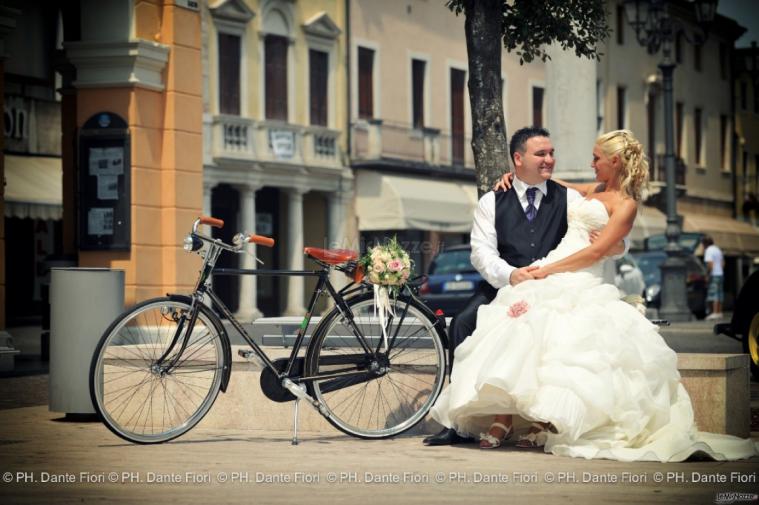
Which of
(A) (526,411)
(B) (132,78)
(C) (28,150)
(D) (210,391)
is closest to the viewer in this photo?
(A) (526,411)

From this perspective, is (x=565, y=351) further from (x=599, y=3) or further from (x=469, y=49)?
(x=599, y=3)

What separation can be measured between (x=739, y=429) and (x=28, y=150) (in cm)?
2576

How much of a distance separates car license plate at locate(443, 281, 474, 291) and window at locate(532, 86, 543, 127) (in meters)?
24.0

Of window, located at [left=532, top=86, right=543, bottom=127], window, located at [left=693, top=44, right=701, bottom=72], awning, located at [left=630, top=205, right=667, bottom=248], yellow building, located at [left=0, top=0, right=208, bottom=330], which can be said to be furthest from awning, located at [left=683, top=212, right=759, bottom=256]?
yellow building, located at [left=0, top=0, right=208, bottom=330]

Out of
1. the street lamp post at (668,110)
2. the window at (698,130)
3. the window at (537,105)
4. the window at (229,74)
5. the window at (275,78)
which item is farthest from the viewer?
the window at (698,130)

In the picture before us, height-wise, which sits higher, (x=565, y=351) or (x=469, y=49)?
→ (x=469, y=49)

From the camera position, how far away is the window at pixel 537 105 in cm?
4947

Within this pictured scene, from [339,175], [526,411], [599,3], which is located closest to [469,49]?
[599,3]

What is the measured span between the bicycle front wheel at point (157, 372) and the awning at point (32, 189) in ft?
74.0

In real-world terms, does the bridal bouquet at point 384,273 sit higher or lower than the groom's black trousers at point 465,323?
higher

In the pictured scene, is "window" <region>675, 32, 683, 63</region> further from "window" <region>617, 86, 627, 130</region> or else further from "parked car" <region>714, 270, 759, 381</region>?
"parked car" <region>714, 270, 759, 381</region>

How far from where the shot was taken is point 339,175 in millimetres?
39781

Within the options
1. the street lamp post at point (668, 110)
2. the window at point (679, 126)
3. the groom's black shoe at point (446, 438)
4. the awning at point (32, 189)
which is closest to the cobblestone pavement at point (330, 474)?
the groom's black shoe at point (446, 438)

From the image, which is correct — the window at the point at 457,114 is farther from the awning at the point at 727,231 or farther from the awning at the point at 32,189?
the awning at the point at 32,189
